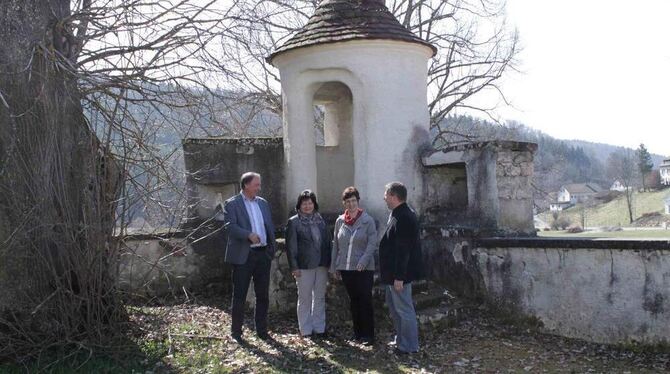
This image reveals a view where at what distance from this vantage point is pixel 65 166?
18.5ft

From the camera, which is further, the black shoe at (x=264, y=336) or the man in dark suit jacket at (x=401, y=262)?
the black shoe at (x=264, y=336)

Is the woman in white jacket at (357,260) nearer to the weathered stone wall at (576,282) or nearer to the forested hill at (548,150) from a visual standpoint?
the weathered stone wall at (576,282)

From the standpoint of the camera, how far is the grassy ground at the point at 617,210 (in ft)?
167

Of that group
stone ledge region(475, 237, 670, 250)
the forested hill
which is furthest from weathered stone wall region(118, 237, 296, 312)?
the forested hill

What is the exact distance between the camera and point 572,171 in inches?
3349

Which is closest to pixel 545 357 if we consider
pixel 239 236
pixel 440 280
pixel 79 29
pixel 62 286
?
pixel 440 280

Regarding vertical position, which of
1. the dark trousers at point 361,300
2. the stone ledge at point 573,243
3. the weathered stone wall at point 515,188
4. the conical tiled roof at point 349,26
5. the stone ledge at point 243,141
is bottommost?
the dark trousers at point 361,300

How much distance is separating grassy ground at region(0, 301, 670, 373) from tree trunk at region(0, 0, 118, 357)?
1.43 feet

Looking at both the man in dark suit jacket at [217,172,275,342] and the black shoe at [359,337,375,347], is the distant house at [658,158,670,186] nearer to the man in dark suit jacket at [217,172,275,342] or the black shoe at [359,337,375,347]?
the black shoe at [359,337,375,347]

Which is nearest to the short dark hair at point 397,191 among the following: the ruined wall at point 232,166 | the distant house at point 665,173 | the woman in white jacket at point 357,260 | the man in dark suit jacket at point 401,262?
the man in dark suit jacket at point 401,262

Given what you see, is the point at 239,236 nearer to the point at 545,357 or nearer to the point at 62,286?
the point at 62,286

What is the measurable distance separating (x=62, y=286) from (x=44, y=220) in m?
0.63

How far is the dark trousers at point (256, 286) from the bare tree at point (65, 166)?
1125 mm

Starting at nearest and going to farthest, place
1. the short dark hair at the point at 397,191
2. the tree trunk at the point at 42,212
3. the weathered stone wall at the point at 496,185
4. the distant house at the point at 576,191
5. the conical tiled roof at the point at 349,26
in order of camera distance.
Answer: the tree trunk at the point at 42,212
the short dark hair at the point at 397,191
the weathered stone wall at the point at 496,185
the conical tiled roof at the point at 349,26
the distant house at the point at 576,191
